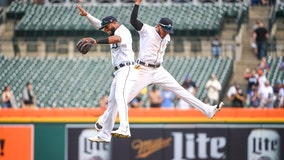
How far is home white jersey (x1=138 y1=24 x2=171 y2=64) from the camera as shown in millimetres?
19578

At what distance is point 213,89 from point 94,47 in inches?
270

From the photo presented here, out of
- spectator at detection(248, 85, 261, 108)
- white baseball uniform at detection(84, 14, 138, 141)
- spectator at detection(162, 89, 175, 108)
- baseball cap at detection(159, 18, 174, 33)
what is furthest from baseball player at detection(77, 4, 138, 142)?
spectator at detection(248, 85, 261, 108)

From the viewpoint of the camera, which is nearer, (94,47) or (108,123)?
(108,123)

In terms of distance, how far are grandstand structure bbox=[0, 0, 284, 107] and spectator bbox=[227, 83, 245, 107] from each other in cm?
107

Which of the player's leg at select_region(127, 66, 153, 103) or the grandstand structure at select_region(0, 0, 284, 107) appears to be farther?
the grandstand structure at select_region(0, 0, 284, 107)

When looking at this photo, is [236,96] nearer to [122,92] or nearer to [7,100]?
[7,100]

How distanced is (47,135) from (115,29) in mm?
4971

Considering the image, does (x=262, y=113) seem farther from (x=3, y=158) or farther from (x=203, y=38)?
(x=203, y=38)

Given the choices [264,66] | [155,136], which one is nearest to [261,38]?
[264,66]

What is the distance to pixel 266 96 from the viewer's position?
96.6ft

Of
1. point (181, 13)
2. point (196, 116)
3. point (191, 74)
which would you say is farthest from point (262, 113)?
point (181, 13)

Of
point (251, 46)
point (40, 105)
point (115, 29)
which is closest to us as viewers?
point (115, 29)

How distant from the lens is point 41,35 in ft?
124

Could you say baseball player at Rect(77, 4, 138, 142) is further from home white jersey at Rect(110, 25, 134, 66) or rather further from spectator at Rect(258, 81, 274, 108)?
spectator at Rect(258, 81, 274, 108)
